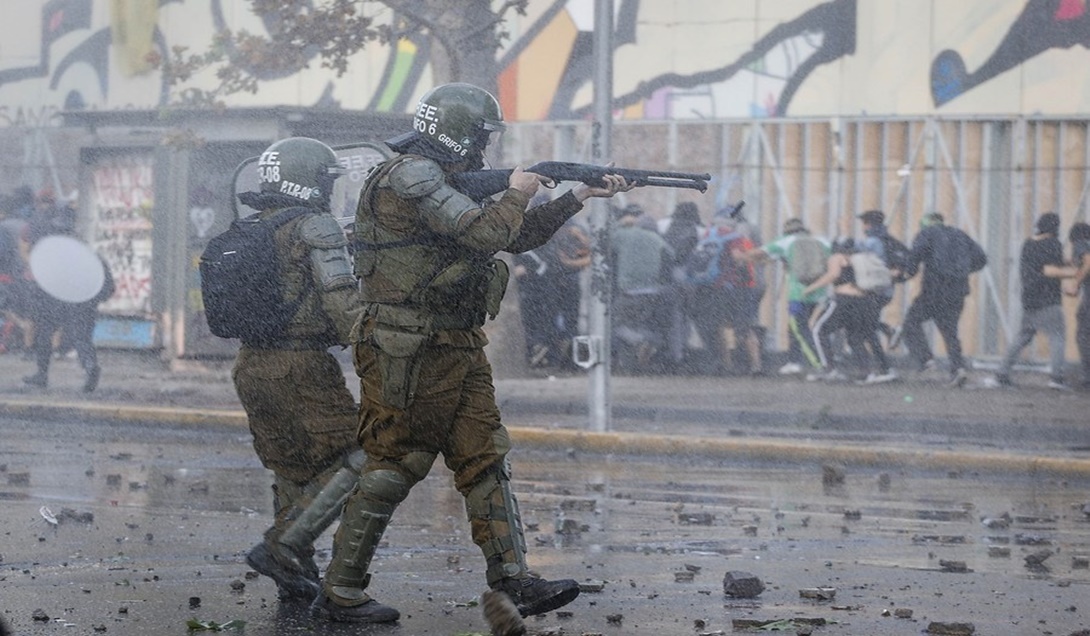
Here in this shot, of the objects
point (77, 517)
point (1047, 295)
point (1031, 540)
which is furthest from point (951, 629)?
point (1047, 295)

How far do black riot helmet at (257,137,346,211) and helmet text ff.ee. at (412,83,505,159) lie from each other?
67 cm

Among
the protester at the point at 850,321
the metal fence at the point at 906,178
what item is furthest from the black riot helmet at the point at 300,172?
the metal fence at the point at 906,178

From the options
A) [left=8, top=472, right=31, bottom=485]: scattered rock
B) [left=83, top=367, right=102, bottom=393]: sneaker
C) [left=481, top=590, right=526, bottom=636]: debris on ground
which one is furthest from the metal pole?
[left=481, top=590, right=526, bottom=636]: debris on ground

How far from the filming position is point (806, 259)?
18.6 metres

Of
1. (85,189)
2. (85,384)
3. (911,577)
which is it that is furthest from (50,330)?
(911,577)

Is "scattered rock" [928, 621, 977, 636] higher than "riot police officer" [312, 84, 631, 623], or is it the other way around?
"riot police officer" [312, 84, 631, 623]

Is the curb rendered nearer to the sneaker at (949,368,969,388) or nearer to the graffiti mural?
the sneaker at (949,368,969,388)

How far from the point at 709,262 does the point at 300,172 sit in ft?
40.9

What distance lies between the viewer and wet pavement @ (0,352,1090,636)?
Result: 20.6 feet

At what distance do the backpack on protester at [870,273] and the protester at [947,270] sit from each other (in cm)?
27

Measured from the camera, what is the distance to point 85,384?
1664 centimetres

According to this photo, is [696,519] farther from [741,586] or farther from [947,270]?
[947,270]

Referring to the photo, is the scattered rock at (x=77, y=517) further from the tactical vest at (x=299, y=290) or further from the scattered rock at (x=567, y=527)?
the tactical vest at (x=299, y=290)

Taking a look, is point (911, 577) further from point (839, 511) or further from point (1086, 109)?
point (1086, 109)
